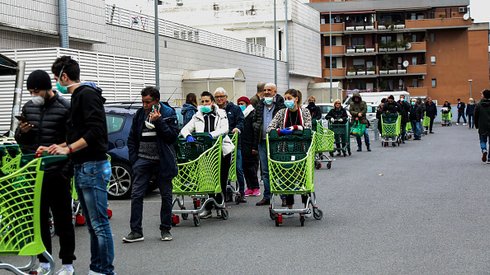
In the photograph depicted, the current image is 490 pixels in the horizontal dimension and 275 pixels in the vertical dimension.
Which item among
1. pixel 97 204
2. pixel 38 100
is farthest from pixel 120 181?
pixel 97 204

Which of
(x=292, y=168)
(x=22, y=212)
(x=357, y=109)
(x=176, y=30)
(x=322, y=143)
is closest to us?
(x=22, y=212)

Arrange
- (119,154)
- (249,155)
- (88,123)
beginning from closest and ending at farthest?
1. (88,123)
2. (249,155)
3. (119,154)

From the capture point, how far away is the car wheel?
1515 cm

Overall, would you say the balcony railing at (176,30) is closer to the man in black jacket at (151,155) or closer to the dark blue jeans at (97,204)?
the man in black jacket at (151,155)

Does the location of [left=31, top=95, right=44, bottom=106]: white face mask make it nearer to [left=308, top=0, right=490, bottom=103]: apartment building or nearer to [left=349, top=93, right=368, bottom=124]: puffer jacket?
[left=349, top=93, right=368, bottom=124]: puffer jacket

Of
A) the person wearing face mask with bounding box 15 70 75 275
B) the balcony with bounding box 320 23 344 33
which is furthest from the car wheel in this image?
the balcony with bounding box 320 23 344 33

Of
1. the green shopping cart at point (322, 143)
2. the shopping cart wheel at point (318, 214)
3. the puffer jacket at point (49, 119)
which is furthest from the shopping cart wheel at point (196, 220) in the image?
the green shopping cart at point (322, 143)

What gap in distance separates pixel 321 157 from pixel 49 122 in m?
15.8

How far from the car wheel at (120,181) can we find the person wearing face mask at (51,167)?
7049 millimetres

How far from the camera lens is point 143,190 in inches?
400

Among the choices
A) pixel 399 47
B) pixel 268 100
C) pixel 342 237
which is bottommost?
pixel 342 237

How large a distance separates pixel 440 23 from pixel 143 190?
283 feet

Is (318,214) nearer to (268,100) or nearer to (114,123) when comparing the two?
(268,100)

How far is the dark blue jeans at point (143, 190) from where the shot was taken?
1015 cm
